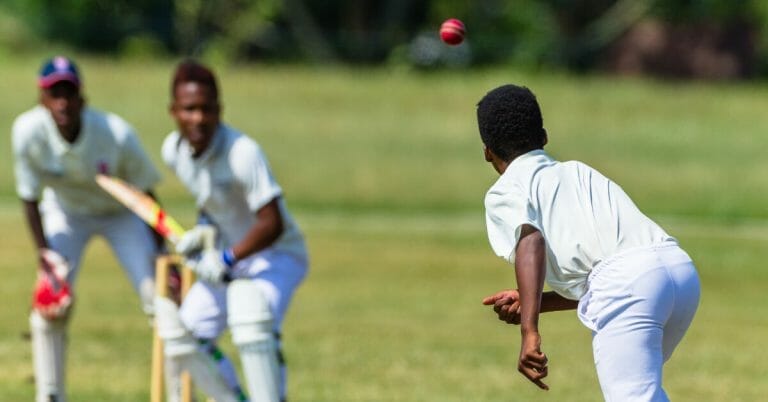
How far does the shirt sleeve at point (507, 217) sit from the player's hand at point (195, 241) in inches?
66.4

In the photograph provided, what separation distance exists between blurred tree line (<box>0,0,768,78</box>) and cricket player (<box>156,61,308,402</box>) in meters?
30.8

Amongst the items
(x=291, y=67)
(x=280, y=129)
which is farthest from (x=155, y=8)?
(x=280, y=129)

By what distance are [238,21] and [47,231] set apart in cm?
3158

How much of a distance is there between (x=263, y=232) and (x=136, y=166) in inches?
58.2

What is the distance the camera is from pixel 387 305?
1278 cm

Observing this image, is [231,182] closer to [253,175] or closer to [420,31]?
[253,175]

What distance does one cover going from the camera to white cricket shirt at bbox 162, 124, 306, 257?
6.52 metres

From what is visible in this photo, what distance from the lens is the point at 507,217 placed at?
486 centimetres

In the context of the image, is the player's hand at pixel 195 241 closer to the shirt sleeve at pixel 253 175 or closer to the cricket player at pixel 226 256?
the cricket player at pixel 226 256

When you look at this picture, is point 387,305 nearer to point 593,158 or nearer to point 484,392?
point 484,392

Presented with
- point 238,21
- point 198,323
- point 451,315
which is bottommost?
point 451,315

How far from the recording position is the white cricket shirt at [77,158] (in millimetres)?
7512

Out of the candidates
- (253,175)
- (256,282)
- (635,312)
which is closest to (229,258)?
(256,282)

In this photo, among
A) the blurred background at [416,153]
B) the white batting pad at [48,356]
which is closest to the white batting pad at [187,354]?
the white batting pad at [48,356]
